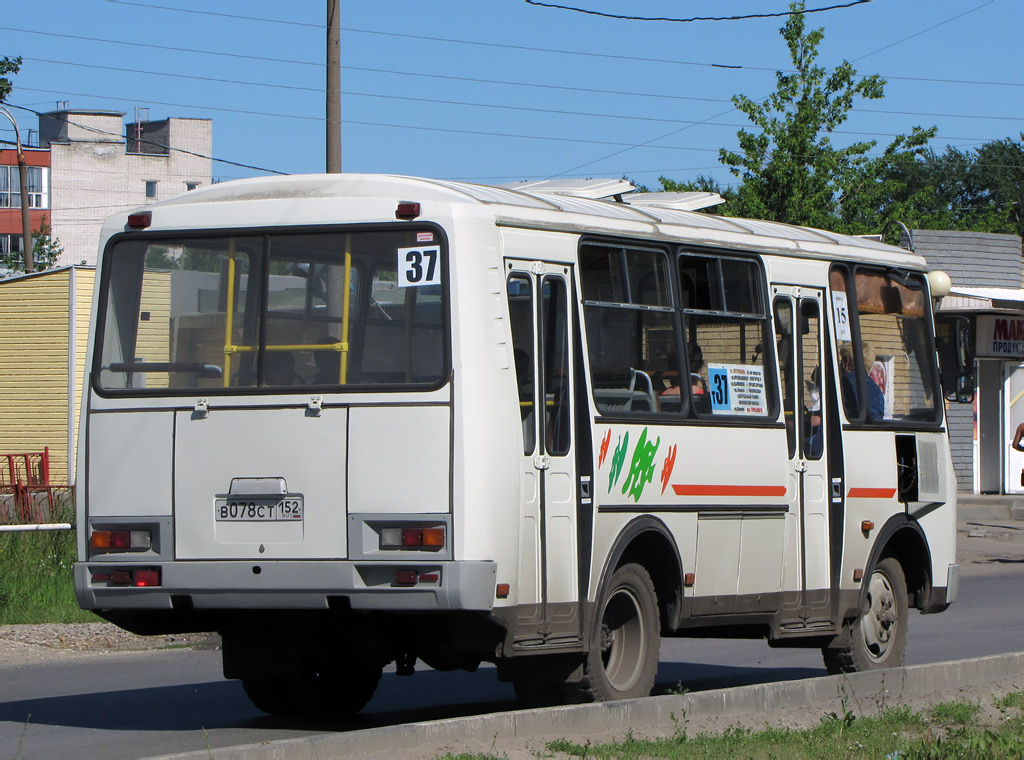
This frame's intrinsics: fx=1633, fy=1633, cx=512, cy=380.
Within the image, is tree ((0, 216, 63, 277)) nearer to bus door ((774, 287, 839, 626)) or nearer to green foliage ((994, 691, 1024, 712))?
bus door ((774, 287, 839, 626))

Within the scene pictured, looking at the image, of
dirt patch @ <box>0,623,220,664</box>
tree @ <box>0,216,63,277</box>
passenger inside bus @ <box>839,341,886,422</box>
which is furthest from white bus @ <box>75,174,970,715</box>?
tree @ <box>0,216,63,277</box>

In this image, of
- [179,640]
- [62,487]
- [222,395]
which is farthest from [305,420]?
[62,487]

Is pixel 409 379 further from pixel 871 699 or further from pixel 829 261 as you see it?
pixel 829 261

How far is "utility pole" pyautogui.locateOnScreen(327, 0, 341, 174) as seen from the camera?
17609 millimetres

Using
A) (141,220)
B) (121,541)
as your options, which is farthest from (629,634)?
(141,220)

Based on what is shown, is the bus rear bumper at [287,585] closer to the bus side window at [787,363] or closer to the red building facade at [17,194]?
the bus side window at [787,363]

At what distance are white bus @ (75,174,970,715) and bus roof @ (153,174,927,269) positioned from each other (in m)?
0.02

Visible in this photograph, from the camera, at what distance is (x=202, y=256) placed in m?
8.50

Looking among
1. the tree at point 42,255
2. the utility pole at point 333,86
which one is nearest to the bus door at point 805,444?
the utility pole at point 333,86

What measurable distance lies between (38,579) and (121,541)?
A: 7.72 metres

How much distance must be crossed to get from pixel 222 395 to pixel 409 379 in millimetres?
1003

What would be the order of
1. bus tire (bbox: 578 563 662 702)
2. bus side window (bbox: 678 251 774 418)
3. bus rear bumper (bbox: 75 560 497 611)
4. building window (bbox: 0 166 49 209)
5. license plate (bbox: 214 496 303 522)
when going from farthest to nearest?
building window (bbox: 0 166 49 209), bus side window (bbox: 678 251 774 418), bus tire (bbox: 578 563 662 702), license plate (bbox: 214 496 303 522), bus rear bumper (bbox: 75 560 497 611)

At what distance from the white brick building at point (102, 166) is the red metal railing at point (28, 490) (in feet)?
196

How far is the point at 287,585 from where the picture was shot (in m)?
7.87
